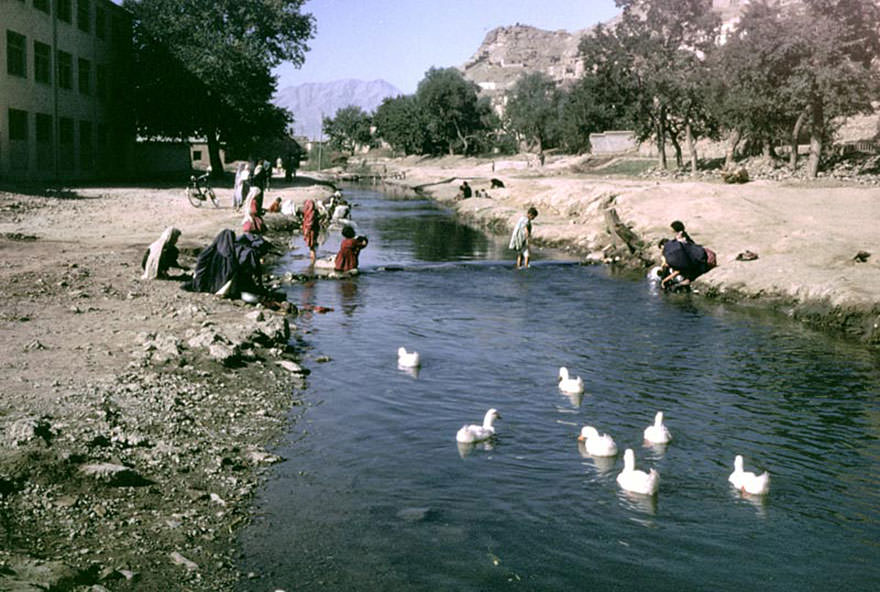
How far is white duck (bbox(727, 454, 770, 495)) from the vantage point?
780 cm

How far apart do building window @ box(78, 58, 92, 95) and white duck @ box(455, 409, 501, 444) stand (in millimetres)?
40374

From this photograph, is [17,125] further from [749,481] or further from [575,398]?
[749,481]

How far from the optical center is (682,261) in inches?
813

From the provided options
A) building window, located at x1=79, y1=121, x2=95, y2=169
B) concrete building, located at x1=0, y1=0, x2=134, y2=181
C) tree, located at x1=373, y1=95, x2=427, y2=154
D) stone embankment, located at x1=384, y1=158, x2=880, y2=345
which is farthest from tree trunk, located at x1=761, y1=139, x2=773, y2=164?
tree, located at x1=373, y1=95, x2=427, y2=154

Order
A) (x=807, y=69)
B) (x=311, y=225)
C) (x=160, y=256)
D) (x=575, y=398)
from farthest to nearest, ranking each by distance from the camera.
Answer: (x=807, y=69) → (x=311, y=225) → (x=160, y=256) → (x=575, y=398)

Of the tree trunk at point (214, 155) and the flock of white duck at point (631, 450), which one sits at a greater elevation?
the tree trunk at point (214, 155)

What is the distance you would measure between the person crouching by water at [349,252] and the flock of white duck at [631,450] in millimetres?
10947

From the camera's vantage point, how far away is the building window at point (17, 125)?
3550 cm

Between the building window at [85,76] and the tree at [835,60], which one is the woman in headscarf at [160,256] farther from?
the tree at [835,60]

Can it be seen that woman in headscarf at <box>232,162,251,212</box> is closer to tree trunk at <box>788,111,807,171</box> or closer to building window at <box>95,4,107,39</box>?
building window at <box>95,4,107,39</box>

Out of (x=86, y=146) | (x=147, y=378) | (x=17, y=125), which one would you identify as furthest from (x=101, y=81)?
(x=147, y=378)

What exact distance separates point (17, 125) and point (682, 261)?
98.5 feet

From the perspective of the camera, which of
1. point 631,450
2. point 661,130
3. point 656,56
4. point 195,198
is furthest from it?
point 661,130

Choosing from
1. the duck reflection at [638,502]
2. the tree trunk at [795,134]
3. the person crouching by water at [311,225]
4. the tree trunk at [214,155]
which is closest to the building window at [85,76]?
the tree trunk at [214,155]
